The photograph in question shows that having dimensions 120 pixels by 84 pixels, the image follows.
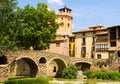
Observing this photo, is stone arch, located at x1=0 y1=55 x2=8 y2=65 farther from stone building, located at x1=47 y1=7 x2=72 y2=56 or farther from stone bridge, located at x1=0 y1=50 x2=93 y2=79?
stone building, located at x1=47 y1=7 x2=72 y2=56

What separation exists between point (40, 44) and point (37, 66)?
869 centimetres

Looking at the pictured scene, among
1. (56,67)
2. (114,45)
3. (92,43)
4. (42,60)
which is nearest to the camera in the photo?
(42,60)

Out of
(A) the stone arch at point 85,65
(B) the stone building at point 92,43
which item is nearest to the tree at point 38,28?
(A) the stone arch at point 85,65

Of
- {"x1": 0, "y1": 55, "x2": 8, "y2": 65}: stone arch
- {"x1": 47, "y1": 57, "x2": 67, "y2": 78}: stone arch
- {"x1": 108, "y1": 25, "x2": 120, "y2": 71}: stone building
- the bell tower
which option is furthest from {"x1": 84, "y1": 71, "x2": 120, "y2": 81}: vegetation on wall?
the bell tower

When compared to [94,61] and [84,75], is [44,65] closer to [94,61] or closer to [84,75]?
[84,75]

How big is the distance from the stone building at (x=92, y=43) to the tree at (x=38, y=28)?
18.4 meters

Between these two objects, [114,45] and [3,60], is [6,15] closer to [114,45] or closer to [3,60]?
[3,60]

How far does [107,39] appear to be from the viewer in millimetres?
83688

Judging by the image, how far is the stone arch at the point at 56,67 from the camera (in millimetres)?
72156

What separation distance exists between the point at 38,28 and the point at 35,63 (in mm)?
11965

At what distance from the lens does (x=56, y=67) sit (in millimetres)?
82688

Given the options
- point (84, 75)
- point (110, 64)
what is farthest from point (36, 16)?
point (110, 64)

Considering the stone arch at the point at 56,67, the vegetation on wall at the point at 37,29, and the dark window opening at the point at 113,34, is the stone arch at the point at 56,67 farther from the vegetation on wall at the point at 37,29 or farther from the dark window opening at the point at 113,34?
the dark window opening at the point at 113,34

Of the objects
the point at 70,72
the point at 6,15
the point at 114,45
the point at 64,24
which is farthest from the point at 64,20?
the point at 6,15
